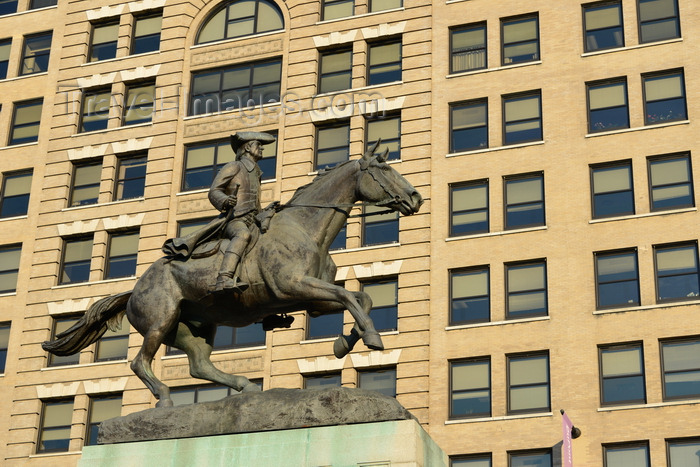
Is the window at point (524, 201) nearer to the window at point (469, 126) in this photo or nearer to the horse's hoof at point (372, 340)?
the window at point (469, 126)

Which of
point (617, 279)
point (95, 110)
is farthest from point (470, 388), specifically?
point (95, 110)

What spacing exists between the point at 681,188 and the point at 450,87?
1059 centimetres

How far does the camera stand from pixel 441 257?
49750mm

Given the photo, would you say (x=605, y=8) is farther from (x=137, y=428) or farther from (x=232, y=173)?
(x=137, y=428)

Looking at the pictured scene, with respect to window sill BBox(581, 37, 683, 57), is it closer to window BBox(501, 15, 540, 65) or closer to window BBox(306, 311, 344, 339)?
window BBox(501, 15, 540, 65)

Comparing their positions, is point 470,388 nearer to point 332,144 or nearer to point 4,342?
point 332,144

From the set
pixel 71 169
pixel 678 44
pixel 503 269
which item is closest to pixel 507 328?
pixel 503 269

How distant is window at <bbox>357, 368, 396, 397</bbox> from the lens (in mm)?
48188

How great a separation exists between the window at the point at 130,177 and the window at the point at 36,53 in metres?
7.69

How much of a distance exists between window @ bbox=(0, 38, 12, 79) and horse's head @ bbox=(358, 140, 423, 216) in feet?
148

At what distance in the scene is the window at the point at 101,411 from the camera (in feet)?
169

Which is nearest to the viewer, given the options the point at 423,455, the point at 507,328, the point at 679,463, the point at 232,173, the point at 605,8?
the point at 423,455

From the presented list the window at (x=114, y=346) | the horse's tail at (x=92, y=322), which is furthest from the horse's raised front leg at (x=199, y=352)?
the window at (x=114, y=346)

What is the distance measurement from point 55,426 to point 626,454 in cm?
2323
